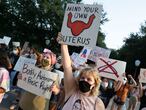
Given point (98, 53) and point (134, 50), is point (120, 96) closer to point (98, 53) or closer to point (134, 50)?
point (98, 53)

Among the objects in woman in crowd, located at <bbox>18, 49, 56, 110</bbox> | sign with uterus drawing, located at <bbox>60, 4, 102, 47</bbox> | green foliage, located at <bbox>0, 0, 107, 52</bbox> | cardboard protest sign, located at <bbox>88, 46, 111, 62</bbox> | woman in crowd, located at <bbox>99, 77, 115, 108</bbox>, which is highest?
green foliage, located at <bbox>0, 0, 107, 52</bbox>

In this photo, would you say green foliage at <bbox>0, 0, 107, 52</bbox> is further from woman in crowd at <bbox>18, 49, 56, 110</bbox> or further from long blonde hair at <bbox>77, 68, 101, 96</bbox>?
long blonde hair at <bbox>77, 68, 101, 96</bbox>

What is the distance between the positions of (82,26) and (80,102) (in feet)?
6.78

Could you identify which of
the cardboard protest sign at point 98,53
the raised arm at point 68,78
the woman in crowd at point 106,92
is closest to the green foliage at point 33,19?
the woman in crowd at point 106,92

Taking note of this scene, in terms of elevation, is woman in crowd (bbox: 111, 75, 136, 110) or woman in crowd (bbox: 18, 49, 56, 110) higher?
woman in crowd (bbox: 18, 49, 56, 110)

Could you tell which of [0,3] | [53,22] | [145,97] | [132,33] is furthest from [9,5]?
[145,97]

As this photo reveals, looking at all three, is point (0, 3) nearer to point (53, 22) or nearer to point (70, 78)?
point (53, 22)

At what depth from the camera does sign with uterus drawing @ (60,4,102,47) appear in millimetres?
6836

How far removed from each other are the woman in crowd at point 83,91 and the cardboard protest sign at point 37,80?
2.44 metres

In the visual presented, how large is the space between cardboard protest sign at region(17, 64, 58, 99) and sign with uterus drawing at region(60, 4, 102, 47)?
104cm

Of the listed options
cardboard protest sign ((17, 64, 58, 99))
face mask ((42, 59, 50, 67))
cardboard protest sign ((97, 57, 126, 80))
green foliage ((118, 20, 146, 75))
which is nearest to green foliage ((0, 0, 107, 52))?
green foliage ((118, 20, 146, 75))

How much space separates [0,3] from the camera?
2488 inches

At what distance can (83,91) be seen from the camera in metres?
5.14

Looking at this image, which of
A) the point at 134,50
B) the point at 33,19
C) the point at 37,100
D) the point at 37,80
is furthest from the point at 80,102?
the point at 33,19
